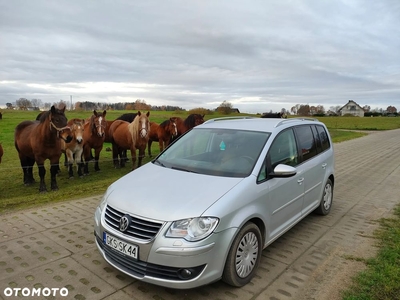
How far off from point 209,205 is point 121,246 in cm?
98

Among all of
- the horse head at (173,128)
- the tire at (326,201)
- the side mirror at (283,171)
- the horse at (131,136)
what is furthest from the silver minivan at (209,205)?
the horse head at (173,128)

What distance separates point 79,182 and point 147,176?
6.01 m

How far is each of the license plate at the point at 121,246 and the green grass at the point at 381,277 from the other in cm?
219

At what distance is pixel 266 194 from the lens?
3.35 meters

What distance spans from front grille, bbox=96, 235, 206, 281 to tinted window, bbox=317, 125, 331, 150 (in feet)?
12.1

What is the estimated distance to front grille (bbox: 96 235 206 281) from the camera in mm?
2645

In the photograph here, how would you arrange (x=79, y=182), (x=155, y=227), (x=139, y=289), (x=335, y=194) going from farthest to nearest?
(x=79, y=182) → (x=335, y=194) → (x=139, y=289) → (x=155, y=227)

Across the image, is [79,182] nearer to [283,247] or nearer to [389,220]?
[283,247]

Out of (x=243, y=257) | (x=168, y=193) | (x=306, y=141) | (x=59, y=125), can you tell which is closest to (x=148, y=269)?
(x=168, y=193)

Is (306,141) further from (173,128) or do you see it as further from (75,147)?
(173,128)

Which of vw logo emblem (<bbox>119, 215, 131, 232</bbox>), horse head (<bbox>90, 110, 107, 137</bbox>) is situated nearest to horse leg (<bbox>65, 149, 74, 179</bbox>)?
horse head (<bbox>90, 110, 107, 137</bbox>)

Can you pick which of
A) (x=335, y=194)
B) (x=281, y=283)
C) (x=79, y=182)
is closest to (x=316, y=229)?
(x=281, y=283)

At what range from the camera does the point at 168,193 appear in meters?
3.01

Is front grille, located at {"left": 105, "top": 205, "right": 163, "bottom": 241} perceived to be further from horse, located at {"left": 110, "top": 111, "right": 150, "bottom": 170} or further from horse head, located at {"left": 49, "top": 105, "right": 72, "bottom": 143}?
horse, located at {"left": 110, "top": 111, "right": 150, "bottom": 170}
